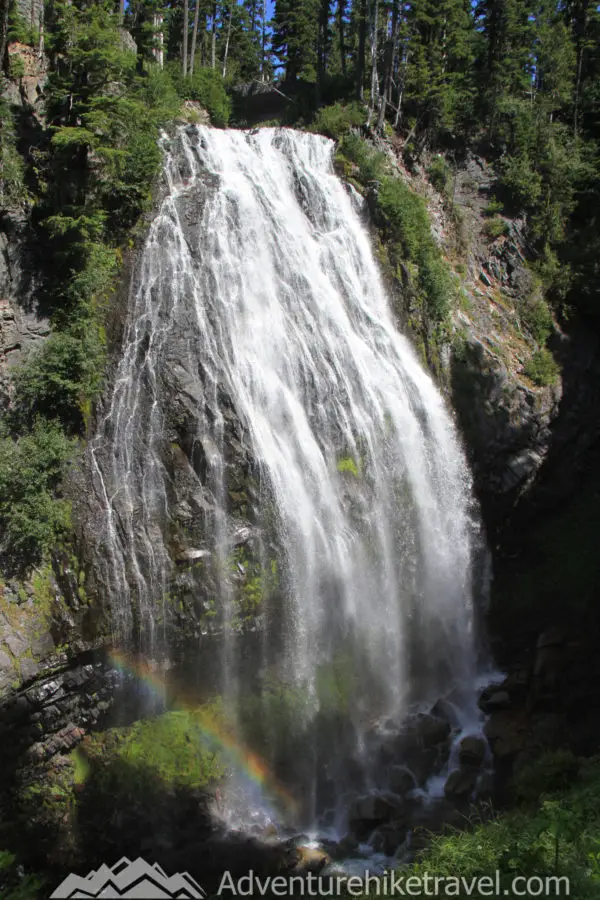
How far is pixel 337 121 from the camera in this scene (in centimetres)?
2317

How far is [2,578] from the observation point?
40.7ft

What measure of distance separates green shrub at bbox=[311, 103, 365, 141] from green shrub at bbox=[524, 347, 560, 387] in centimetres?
991

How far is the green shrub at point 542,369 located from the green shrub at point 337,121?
32.5ft

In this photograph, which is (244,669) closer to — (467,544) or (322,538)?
(322,538)

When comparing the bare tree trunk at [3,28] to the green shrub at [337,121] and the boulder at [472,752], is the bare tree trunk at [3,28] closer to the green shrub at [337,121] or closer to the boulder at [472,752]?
the green shrub at [337,121]

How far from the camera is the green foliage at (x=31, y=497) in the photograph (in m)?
12.6

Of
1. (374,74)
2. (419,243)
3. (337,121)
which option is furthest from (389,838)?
(374,74)

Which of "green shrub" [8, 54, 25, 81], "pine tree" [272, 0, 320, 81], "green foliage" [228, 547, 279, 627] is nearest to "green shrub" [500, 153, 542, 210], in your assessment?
"pine tree" [272, 0, 320, 81]

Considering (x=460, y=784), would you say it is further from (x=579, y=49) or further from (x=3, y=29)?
(x=579, y=49)

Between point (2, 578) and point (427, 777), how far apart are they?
28.8ft

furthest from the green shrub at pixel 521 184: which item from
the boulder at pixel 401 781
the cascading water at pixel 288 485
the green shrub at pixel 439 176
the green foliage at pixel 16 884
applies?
the green foliage at pixel 16 884

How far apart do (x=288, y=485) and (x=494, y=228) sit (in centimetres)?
1407

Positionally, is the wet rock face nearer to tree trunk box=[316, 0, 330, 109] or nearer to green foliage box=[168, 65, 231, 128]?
green foliage box=[168, 65, 231, 128]

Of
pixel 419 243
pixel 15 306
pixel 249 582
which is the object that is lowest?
pixel 249 582
